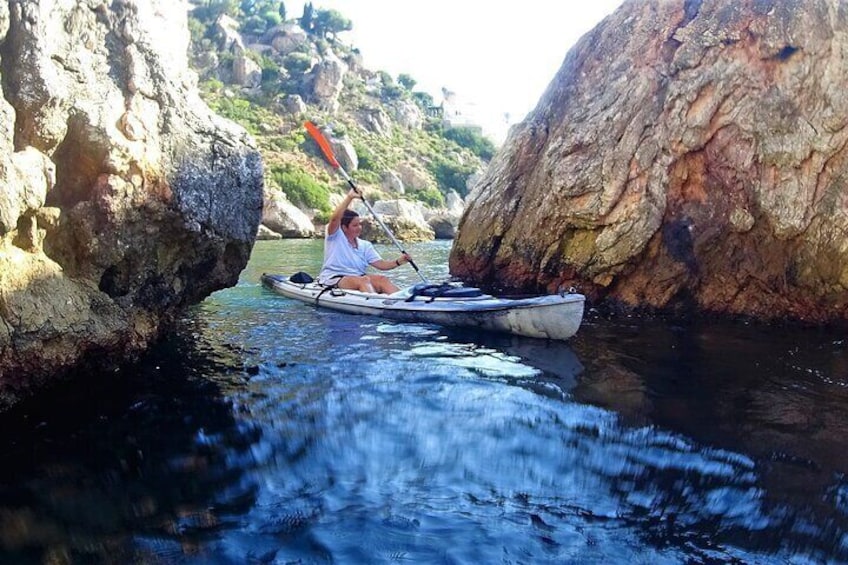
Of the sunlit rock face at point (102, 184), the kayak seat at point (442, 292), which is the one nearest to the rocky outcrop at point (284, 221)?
the kayak seat at point (442, 292)

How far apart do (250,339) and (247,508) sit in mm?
4724

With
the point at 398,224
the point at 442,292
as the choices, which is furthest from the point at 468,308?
the point at 398,224

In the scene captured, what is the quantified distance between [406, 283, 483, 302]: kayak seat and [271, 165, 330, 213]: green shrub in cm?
3158

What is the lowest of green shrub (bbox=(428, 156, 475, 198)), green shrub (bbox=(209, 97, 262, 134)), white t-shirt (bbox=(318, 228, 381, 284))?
white t-shirt (bbox=(318, 228, 381, 284))

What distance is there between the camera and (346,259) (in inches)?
451

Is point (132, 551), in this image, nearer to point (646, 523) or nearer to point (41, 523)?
point (41, 523)

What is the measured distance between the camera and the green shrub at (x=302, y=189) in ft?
137

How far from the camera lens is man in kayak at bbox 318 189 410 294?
11094mm

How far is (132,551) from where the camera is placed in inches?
134

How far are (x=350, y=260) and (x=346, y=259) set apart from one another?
0.07 m

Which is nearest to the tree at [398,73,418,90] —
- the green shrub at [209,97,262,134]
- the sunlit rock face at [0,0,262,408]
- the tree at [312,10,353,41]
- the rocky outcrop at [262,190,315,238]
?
the tree at [312,10,353,41]

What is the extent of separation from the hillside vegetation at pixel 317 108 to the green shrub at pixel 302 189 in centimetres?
6

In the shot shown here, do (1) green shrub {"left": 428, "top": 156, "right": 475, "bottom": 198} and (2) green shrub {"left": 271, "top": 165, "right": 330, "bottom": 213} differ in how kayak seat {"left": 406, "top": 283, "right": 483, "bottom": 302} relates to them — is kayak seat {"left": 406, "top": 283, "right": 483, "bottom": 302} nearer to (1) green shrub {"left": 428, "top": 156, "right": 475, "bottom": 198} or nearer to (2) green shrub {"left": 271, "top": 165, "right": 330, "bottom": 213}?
(2) green shrub {"left": 271, "top": 165, "right": 330, "bottom": 213}

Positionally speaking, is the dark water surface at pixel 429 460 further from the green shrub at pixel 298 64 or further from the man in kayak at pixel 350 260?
the green shrub at pixel 298 64
